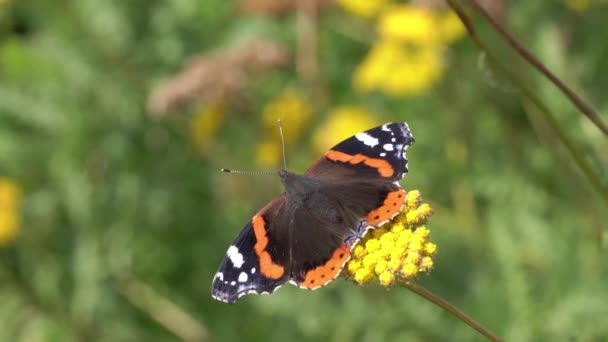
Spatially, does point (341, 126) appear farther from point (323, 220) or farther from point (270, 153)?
point (323, 220)

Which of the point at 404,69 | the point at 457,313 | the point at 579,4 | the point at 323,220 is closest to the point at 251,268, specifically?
the point at 323,220

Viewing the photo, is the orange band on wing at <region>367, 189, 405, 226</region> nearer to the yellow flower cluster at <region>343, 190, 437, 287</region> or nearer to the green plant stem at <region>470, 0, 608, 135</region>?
the yellow flower cluster at <region>343, 190, 437, 287</region>

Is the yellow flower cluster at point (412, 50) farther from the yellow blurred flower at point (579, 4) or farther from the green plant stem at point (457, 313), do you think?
the green plant stem at point (457, 313)

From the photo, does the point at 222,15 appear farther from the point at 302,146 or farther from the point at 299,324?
the point at 299,324

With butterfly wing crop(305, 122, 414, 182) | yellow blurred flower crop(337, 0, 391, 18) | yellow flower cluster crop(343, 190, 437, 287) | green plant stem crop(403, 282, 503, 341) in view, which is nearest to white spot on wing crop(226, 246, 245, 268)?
yellow flower cluster crop(343, 190, 437, 287)

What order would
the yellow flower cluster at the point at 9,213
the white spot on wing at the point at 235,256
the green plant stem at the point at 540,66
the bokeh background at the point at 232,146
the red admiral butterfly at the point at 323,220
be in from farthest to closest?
1. the yellow flower cluster at the point at 9,213
2. the bokeh background at the point at 232,146
3. the white spot on wing at the point at 235,256
4. the red admiral butterfly at the point at 323,220
5. the green plant stem at the point at 540,66

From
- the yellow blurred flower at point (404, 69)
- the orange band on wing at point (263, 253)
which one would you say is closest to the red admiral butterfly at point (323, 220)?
the orange band on wing at point (263, 253)

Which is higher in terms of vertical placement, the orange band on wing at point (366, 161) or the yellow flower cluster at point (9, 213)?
the orange band on wing at point (366, 161)
